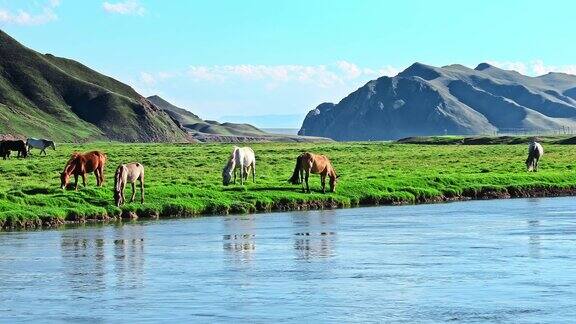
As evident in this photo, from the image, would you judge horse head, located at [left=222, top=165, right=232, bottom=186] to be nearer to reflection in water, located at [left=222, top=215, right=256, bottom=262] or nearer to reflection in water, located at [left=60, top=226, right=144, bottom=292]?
reflection in water, located at [left=222, top=215, right=256, bottom=262]

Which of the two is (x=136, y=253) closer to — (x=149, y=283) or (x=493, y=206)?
(x=149, y=283)

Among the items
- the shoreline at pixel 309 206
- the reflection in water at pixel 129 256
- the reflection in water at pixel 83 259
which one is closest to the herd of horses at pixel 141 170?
the shoreline at pixel 309 206

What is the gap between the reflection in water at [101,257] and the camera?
22.7m

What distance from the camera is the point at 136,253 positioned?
27.8 m

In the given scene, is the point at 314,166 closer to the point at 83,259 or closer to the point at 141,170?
the point at 141,170

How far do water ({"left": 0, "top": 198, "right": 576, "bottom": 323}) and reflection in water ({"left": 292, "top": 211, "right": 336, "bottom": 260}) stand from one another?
6 cm

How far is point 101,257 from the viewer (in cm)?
2697

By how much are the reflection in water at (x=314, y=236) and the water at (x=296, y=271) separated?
59mm

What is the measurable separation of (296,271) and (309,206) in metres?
20.2

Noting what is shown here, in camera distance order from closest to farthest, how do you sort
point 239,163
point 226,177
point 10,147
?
1. point 226,177
2. point 239,163
3. point 10,147

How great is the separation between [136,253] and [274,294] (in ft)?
26.5

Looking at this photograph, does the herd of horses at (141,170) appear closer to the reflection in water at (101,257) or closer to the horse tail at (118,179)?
the horse tail at (118,179)

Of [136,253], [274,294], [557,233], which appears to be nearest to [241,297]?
[274,294]

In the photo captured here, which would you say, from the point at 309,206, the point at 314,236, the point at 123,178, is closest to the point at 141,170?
the point at 123,178
